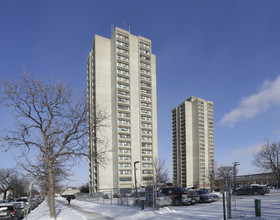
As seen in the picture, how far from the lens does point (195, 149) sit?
117875 millimetres

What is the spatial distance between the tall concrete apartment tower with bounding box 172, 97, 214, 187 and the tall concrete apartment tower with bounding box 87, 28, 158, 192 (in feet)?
167

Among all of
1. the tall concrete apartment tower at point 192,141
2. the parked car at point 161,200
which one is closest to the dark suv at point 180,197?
the parked car at point 161,200

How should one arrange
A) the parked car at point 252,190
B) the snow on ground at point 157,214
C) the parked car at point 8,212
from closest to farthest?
the snow on ground at point 157,214, the parked car at point 8,212, the parked car at point 252,190

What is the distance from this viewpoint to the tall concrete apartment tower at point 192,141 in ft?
380

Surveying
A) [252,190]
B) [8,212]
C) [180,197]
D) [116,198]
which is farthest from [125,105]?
[8,212]

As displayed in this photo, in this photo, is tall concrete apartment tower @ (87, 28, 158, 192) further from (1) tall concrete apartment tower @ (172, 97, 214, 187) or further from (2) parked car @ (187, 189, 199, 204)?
(1) tall concrete apartment tower @ (172, 97, 214, 187)

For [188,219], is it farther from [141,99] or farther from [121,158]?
[141,99]

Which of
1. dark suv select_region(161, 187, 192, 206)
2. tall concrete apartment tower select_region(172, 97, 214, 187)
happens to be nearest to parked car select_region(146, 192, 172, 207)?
dark suv select_region(161, 187, 192, 206)

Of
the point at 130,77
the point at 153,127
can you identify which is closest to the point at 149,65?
the point at 130,77

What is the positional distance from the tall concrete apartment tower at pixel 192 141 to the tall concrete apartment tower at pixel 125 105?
51.0 metres

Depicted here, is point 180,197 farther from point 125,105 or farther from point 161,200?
point 125,105

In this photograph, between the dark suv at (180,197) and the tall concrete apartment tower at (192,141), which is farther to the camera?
the tall concrete apartment tower at (192,141)

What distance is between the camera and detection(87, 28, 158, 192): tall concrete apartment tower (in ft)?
218

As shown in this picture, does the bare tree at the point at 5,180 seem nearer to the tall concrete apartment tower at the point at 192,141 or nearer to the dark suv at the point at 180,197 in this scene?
the dark suv at the point at 180,197
